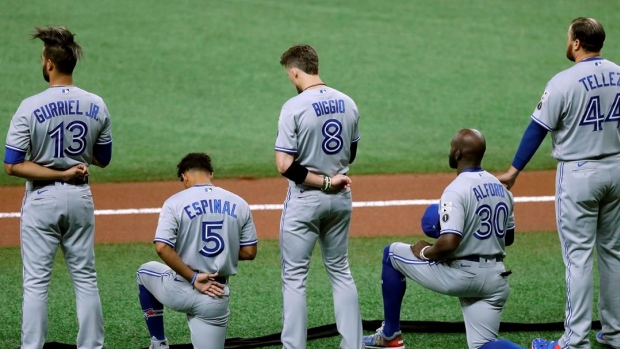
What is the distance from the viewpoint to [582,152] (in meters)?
5.99

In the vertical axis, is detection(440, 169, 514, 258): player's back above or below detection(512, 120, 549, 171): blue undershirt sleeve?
below

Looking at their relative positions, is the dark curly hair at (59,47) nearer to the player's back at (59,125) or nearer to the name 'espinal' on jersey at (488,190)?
the player's back at (59,125)

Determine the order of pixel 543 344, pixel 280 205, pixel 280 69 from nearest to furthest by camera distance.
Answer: pixel 543 344 < pixel 280 205 < pixel 280 69

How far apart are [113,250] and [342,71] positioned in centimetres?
718

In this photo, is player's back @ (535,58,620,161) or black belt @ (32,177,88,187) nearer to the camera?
black belt @ (32,177,88,187)

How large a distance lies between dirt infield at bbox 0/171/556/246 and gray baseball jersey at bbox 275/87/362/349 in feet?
11.1

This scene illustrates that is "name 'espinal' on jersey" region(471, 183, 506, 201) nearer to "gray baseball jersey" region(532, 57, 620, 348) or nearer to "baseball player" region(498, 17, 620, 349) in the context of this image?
"baseball player" region(498, 17, 620, 349)

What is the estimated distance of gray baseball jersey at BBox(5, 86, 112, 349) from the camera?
224 inches

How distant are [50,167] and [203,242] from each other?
3.52 ft

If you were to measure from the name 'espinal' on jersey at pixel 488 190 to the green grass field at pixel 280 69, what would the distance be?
6.23 meters

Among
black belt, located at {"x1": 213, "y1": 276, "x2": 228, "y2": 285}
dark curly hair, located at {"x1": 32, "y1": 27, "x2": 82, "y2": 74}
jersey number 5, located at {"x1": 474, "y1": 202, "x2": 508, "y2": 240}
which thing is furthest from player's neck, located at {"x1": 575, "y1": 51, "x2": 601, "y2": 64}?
dark curly hair, located at {"x1": 32, "y1": 27, "x2": 82, "y2": 74}

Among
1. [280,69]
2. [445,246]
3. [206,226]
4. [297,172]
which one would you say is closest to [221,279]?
[206,226]

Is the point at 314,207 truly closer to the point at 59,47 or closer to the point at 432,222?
the point at 432,222

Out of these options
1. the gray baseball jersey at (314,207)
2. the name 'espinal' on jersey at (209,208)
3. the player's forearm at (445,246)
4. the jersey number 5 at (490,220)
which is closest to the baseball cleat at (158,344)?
the gray baseball jersey at (314,207)
